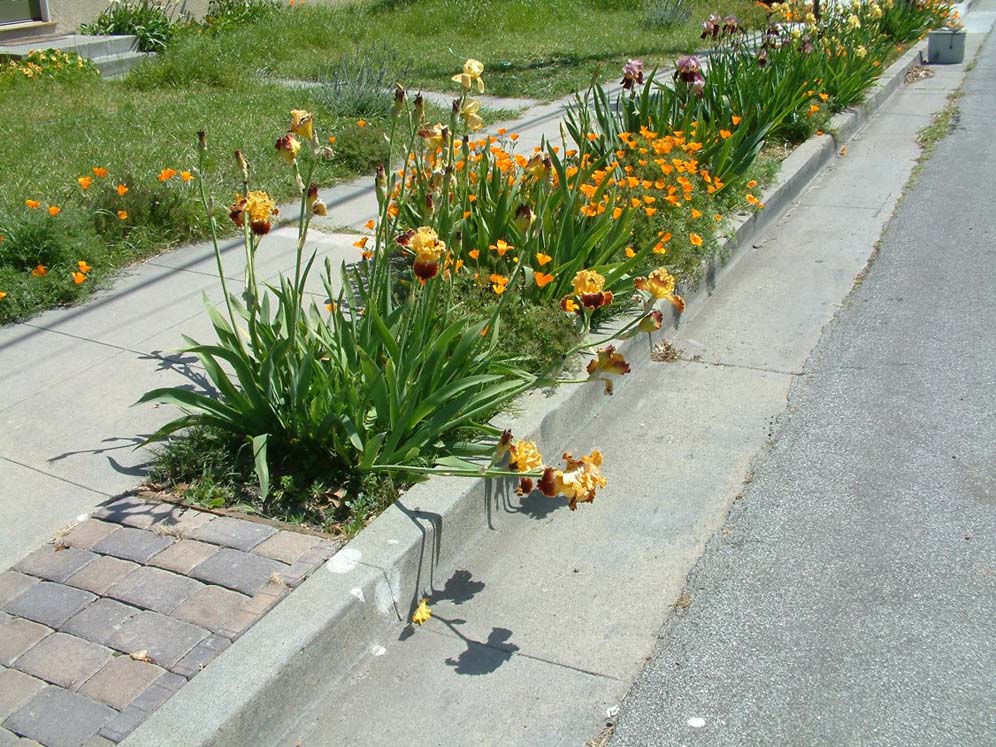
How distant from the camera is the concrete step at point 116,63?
461 inches

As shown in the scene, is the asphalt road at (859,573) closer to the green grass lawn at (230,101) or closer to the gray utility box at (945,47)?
the green grass lawn at (230,101)

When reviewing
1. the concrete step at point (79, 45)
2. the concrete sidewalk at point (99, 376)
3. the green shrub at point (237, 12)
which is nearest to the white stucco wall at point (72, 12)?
the concrete step at point (79, 45)

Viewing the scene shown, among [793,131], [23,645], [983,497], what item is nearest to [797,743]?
[983,497]

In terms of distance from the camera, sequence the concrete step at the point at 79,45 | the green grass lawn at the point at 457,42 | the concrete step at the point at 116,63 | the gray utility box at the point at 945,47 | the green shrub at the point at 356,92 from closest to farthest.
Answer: the green shrub at the point at 356,92, the green grass lawn at the point at 457,42, the concrete step at the point at 79,45, the concrete step at the point at 116,63, the gray utility box at the point at 945,47

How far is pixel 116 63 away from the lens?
11.8 m

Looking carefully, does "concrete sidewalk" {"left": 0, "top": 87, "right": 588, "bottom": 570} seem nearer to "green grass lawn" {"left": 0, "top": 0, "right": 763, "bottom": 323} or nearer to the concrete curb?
"green grass lawn" {"left": 0, "top": 0, "right": 763, "bottom": 323}

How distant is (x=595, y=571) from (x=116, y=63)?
10425 millimetres

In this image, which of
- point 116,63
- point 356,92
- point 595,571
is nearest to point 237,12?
point 116,63

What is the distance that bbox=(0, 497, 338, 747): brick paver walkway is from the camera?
2629mm

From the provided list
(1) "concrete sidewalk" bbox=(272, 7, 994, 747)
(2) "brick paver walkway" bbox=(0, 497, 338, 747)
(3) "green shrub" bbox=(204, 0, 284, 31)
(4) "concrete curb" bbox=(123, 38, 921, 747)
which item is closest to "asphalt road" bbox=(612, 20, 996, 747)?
(1) "concrete sidewalk" bbox=(272, 7, 994, 747)

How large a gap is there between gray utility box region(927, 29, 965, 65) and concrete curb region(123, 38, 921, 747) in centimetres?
1263

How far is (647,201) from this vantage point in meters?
5.64

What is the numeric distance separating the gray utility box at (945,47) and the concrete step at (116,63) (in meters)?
10.5

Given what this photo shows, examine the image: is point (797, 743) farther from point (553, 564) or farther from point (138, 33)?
point (138, 33)
